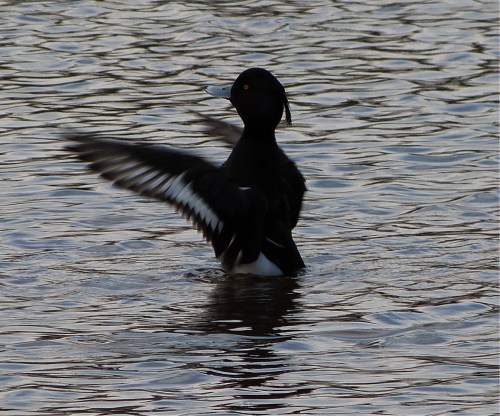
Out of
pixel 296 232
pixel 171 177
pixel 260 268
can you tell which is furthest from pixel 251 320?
pixel 296 232

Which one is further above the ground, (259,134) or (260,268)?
(259,134)

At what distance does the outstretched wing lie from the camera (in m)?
5.76

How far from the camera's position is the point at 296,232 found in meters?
7.18

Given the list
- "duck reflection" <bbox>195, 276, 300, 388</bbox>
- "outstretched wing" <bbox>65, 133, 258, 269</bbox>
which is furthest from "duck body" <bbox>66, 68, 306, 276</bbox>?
"duck reflection" <bbox>195, 276, 300, 388</bbox>

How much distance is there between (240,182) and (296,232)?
1.25 m

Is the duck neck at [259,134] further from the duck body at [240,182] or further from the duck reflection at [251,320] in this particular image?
the duck reflection at [251,320]

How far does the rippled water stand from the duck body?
0.19 metres

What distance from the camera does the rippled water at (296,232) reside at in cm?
452

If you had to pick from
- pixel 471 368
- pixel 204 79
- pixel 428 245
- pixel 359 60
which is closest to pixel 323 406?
pixel 471 368

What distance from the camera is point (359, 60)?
11656 millimetres

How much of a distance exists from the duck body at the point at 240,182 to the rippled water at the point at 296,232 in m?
0.19

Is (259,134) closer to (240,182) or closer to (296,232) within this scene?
(240,182)

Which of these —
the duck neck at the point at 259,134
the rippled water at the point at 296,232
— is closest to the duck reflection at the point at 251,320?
the rippled water at the point at 296,232

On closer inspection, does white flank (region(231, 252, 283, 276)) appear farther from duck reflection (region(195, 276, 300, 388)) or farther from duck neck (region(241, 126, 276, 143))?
duck neck (region(241, 126, 276, 143))
